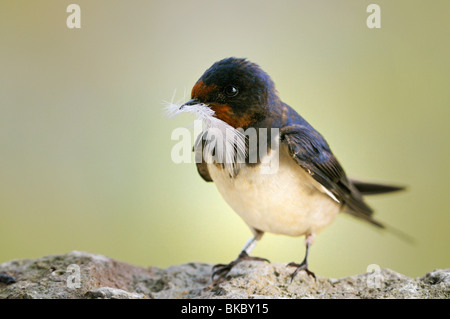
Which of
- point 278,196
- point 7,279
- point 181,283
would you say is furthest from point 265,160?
point 7,279

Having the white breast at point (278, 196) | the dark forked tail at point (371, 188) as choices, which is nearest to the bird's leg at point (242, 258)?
the white breast at point (278, 196)

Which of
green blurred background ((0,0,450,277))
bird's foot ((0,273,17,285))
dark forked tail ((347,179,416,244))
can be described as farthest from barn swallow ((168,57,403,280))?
bird's foot ((0,273,17,285))

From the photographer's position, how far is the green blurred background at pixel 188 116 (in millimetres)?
2861

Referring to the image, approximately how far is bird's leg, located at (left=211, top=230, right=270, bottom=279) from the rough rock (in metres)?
0.06

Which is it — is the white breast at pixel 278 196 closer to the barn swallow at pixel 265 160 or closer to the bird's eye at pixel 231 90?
the barn swallow at pixel 265 160

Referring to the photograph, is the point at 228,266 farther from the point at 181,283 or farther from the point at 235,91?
the point at 235,91

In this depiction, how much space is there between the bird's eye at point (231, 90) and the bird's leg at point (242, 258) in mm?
877

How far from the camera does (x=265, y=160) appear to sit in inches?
102

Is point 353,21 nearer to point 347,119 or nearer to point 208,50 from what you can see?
point 347,119

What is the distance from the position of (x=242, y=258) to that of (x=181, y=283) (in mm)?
366

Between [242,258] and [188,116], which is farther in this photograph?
[242,258]

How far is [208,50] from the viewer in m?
2.73

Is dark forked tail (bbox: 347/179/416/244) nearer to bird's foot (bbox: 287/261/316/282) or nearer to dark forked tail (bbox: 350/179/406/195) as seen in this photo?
dark forked tail (bbox: 350/179/406/195)

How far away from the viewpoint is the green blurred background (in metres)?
2.86
